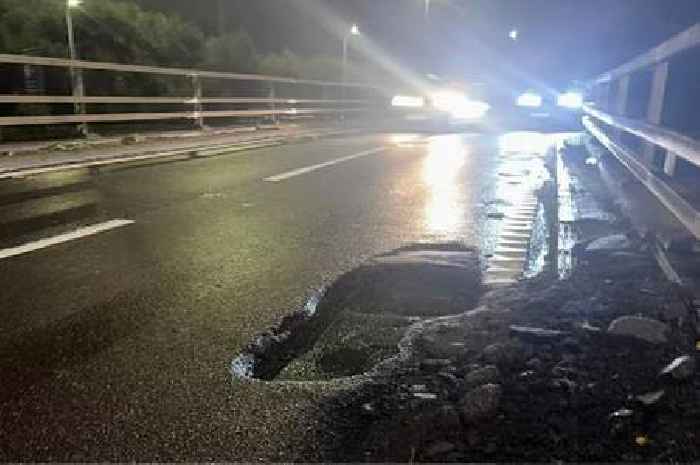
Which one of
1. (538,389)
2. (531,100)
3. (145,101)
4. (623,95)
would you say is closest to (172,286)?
(538,389)

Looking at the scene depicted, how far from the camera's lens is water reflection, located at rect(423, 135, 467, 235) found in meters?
6.07

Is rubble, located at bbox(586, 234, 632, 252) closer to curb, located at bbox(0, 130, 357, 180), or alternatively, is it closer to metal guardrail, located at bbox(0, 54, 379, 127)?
curb, located at bbox(0, 130, 357, 180)

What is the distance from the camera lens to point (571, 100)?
31.0 metres

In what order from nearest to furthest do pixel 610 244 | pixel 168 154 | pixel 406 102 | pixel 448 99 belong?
pixel 610 244, pixel 168 154, pixel 448 99, pixel 406 102

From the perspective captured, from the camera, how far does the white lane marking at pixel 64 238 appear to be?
4.72 metres

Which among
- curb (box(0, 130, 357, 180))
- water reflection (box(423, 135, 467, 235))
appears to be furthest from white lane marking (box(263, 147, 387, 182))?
curb (box(0, 130, 357, 180))

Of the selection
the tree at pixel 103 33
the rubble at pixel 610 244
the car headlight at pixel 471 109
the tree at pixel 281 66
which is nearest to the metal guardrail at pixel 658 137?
the rubble at pixel 610 244

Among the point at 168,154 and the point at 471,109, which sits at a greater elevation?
the point at 471,109

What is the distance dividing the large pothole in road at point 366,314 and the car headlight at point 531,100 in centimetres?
3143

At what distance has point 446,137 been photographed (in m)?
18.3

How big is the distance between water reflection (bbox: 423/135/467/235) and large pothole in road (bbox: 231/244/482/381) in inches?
37.5

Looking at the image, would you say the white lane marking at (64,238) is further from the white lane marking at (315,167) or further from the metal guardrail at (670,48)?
the metal guardrail at (670,48)

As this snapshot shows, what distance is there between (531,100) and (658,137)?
30204 mm

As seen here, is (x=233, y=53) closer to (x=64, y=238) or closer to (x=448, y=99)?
(x=448, y=99)
